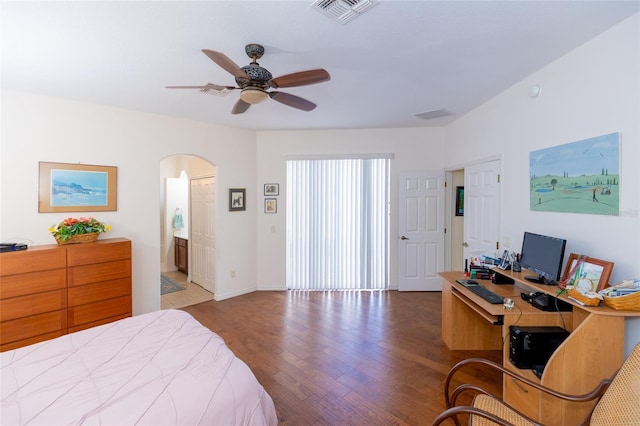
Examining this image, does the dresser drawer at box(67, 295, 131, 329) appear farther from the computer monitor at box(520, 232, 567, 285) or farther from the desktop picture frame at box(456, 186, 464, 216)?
the desktop picture frame at box(456, 186, 464, 216)

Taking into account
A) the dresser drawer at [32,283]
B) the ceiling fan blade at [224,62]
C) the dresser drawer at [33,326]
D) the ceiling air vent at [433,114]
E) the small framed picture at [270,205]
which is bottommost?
the dresser drawer at [33,326]

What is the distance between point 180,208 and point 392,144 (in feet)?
15.1

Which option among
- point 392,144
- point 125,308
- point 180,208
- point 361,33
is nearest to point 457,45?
point 361,33

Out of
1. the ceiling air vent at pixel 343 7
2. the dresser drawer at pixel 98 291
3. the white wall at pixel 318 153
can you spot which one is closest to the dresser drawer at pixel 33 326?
the dresser drawer at pixel 98 291

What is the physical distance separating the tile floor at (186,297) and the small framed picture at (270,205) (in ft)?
5.55

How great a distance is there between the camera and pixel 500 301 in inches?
86.4

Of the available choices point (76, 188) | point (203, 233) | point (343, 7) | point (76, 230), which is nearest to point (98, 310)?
point (76, 230)

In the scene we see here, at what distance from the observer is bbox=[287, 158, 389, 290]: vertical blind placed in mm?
4754

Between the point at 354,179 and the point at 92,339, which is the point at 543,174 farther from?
the point at 92,339

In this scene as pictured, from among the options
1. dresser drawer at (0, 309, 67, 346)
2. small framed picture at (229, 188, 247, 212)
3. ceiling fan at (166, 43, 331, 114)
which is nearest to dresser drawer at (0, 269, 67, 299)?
dresser drawer at (0, 309, 67, 346)

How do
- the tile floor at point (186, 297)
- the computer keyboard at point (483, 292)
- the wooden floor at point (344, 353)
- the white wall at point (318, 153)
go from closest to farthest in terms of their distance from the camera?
the wooden floor at point (344, 353), the computer keyboard at point (483, 292), the tile floor at point (186, 297), the white wall at point (318, 153)

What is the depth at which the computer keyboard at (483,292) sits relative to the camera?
7.24ft

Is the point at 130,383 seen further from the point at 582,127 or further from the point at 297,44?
the point at 582,127

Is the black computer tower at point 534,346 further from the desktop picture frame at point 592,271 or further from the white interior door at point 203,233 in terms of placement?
the white interior door at point 203,233
